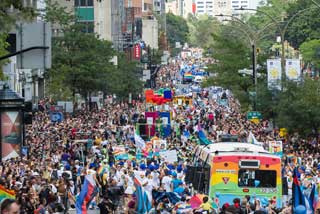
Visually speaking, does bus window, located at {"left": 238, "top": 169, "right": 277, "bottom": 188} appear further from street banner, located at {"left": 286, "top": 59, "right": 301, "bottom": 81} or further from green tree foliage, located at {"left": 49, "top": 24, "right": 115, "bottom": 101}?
green tree foliage, located at {"left": 49, "top": 24, "right": 115, "bottom": 101}

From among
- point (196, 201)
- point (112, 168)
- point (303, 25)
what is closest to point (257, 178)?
point (196, 201)

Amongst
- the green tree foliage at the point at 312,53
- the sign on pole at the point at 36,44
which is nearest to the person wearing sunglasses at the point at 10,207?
the sign on pole at the point at 36,44

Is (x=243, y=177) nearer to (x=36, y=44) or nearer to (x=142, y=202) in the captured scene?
(x=142, y=202)

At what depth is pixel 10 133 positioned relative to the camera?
2078cm

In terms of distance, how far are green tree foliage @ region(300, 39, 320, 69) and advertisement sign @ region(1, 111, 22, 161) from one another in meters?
80.3

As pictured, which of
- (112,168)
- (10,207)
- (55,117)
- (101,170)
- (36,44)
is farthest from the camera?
(55,117)

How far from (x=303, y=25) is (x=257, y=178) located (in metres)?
107

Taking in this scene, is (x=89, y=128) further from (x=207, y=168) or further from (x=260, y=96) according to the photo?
(x=207, y=168)

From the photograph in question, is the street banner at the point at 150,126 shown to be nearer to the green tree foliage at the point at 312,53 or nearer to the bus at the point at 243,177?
the bus at the point at 243,177

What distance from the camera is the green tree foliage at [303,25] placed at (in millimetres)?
125562

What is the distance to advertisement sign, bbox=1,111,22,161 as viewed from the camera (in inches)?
816

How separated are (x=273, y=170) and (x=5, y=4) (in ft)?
26.6

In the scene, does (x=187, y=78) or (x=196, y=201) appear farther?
(x=187, y=78)

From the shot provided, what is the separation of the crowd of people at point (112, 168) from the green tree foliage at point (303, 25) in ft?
196
